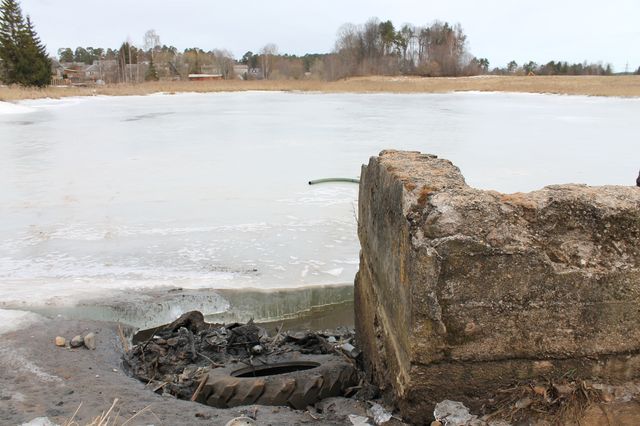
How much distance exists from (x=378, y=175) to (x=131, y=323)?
259 cm

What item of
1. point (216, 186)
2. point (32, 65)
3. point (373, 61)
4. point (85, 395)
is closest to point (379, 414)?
point (85, 395)

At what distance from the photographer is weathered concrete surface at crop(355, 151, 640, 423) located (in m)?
2.43

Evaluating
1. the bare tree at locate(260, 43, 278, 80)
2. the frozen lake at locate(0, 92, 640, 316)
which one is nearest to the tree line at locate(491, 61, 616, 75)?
the bare tree at locate(260, 43, 278, 80)

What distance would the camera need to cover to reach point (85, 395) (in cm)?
320

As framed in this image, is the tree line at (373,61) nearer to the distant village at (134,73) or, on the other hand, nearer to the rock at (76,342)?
the distant village at (134,73)

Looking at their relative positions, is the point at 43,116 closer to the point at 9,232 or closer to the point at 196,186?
the point at 196,186

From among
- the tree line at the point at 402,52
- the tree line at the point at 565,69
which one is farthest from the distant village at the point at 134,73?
the tree line at the point at 565,69

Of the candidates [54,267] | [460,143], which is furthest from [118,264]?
[460,143]

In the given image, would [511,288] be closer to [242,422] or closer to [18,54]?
[242,422]

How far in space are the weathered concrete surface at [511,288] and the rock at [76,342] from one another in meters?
2.52

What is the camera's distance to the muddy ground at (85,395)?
2.94 meters

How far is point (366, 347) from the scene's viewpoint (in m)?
3.68

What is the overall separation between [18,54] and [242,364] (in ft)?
157

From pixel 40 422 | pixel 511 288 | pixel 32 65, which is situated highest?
pixel 32 65
